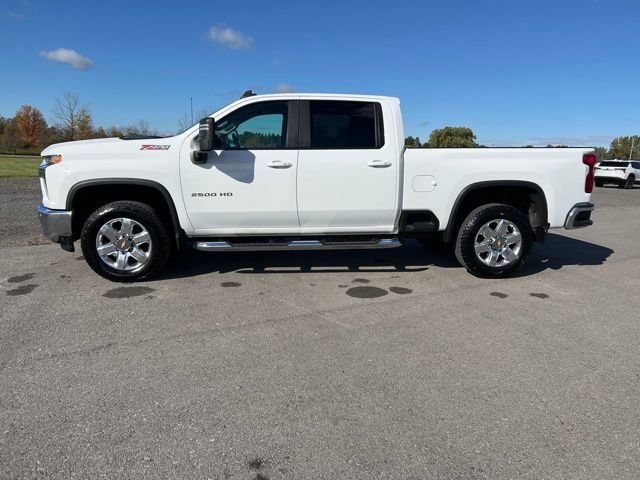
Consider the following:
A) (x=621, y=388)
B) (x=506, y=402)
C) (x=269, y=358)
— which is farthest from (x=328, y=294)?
(x=621, y=388)

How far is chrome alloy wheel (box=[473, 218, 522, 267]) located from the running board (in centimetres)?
106

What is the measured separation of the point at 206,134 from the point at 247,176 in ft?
2.11

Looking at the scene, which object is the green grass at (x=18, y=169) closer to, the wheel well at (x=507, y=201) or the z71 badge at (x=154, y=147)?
the z71 badge at (x=154, y=147)

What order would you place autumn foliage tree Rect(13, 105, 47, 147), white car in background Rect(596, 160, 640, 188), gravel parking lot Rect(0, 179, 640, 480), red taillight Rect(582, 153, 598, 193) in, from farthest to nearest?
autumn foliage tree Rect(13, 105, 47, 147) → white car in background Rect(596, 160, 640, 188) → red taillight Rect(582, 153, 598, 193) → gravel parking lot Rect(0, 179, 640, 480)

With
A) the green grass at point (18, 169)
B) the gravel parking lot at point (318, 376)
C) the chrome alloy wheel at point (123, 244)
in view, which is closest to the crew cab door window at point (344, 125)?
the gravel parking lot at point (318, 376)

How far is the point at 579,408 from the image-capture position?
9.16 ft

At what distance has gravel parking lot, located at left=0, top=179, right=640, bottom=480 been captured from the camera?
2320 millimetres

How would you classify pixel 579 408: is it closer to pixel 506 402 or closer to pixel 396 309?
pixel 506 402

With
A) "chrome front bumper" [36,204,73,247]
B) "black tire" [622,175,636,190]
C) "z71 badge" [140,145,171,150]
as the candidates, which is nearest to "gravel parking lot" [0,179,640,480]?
"chrome front bumper" [36,204,73,247]

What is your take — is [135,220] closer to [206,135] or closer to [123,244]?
[123,244]

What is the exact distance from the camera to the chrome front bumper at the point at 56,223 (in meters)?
4.89

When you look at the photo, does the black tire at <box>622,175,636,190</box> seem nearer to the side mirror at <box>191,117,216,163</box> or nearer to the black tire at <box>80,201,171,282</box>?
the side mirror at <box>191,117,216,163</box>

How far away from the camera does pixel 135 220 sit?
500 centimetres

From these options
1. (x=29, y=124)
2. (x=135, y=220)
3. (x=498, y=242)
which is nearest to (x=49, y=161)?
(x=135, y=220)
